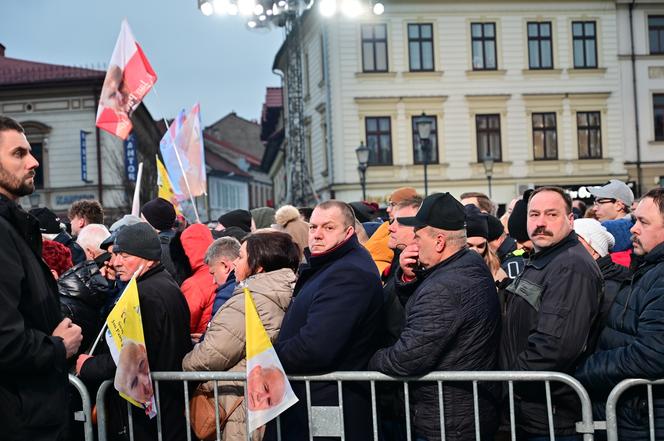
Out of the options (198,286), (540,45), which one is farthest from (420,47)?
(198,286)

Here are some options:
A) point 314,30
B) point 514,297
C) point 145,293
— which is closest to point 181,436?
point 145,293

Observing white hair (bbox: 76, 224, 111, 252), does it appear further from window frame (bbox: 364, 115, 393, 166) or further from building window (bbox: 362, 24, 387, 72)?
building window (bbox: 362, 24, 387, 72)

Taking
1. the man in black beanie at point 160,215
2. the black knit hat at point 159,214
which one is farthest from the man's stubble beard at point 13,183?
the black knit hat at point 159,214

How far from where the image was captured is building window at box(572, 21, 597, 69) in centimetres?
3331

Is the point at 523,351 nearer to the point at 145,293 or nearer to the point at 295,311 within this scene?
the point at 295,311

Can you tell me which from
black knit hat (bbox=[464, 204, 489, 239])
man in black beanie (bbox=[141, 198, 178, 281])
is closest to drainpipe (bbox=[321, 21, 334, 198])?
man in black beanie (bbox=[141, 198, 178, 281])

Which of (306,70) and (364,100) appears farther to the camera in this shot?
(306,70)

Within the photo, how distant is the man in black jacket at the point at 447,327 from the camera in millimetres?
4000

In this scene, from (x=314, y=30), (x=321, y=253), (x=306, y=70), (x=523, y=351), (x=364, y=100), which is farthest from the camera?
(x=306, y=70)

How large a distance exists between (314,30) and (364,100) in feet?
16.1

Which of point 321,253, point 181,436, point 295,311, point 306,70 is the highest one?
point 306,70

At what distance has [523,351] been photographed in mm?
4098

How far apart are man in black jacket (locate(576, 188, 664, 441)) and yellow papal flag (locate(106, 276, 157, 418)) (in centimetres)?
228

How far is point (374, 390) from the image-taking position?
13.8ft
